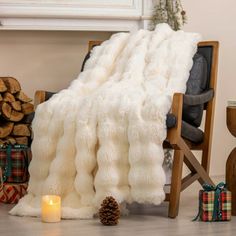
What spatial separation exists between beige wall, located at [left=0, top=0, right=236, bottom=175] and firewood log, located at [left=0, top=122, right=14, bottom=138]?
516 mm

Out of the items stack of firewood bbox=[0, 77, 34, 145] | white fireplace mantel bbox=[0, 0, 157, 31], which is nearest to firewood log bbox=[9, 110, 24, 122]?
stack of firewood bbox=[0, 77, 34, 145]

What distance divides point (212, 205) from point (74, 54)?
1.98 meters

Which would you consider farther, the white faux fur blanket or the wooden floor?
the white faux fur blanket

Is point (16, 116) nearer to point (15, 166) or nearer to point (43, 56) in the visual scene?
point (15, 166)

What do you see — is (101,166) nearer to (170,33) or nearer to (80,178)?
(80,178)

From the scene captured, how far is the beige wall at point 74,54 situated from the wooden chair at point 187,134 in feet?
1.55

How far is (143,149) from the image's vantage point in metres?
3.98

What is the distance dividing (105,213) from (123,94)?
2.31ft

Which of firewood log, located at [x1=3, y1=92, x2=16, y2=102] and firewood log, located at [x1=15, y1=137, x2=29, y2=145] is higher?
firewood log, located at [x1=3, y1=92, x2=16, y2=102]

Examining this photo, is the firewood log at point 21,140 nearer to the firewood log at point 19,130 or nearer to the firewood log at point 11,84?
the firewood log at point 19,130

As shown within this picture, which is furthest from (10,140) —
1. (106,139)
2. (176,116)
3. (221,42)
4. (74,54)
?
(221,42)

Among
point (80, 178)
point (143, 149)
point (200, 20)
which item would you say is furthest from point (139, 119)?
point (200, 20)

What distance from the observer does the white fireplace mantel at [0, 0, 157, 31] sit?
5.16 metres

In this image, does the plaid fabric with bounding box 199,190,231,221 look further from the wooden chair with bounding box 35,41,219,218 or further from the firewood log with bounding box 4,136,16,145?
the firewood log with bounding box 4,136,16,145
